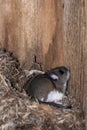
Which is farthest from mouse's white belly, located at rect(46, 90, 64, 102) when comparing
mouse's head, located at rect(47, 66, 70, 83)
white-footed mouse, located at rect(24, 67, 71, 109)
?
mouse's head, located at rect(47, 66, 70, 83)

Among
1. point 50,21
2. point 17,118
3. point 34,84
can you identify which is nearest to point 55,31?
point 50,21

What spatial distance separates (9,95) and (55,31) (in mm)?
636

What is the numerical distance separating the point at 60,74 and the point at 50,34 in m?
0.33

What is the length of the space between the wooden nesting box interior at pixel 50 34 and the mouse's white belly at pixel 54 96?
0.35 feet

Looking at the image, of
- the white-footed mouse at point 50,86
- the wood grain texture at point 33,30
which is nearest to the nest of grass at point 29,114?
the white-footed mouse at point 50,86

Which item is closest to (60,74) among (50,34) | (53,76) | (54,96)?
(53,76)

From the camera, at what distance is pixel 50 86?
225 inches

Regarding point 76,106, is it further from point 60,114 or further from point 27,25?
point 27,25

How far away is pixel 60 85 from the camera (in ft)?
18.9

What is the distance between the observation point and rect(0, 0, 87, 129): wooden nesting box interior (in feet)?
17.9

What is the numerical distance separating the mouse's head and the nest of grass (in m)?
0.19

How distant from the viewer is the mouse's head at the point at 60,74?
5605mm

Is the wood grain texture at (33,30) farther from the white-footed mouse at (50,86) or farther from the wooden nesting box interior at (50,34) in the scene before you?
the white-footed mouse at (50,86)

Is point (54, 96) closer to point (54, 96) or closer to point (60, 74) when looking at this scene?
point (54, 96)
